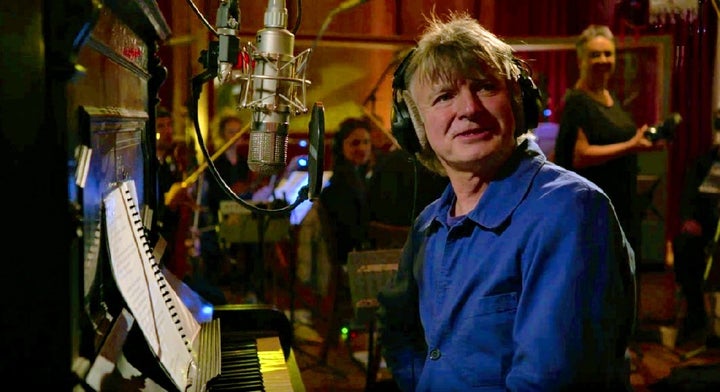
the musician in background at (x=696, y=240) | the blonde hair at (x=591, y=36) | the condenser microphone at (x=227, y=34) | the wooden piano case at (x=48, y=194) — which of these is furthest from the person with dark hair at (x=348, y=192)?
the wooden piano case at (x=48, y=194)

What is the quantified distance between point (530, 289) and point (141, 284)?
71 centimetres

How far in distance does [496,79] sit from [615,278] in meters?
0.44

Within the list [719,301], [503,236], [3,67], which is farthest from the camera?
[719,301]

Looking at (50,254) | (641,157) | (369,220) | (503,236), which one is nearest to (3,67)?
(50,254)

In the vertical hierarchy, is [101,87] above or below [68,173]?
above

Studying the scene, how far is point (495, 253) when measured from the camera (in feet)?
4.11

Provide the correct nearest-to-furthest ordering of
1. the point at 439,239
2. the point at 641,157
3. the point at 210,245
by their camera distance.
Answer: the point at 439,239 → the point at 210,245 → the point at 641,157

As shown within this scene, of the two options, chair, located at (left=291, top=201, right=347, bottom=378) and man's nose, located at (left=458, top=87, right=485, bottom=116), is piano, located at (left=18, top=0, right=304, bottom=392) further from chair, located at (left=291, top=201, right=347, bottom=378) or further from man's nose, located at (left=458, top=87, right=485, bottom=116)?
chair, located at (left=291, top=201, right=347, bottom=378)

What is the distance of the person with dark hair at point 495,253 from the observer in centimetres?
112

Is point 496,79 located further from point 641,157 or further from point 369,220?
point 641,157

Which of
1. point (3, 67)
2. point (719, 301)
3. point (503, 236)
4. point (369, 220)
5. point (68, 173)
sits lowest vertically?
point (719, 301)

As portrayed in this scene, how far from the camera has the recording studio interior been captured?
890 mm

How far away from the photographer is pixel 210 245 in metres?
5.14

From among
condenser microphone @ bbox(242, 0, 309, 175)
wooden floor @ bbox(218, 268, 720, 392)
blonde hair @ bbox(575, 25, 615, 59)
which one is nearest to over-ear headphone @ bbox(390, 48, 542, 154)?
condenser microphone @ bbox(242, 0, 309, 175)
